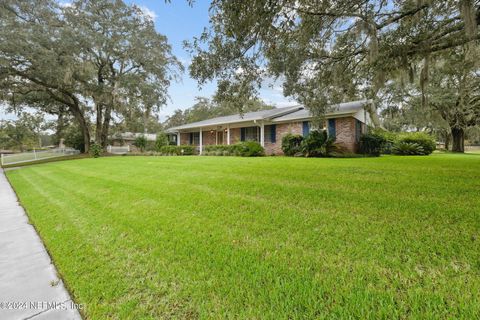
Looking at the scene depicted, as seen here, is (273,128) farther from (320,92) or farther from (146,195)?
(146,195)

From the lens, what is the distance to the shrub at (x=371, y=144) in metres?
12.6

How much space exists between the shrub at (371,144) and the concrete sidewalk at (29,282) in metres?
14.0

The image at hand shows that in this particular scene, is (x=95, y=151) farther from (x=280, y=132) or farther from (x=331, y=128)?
(x=331, y=128)

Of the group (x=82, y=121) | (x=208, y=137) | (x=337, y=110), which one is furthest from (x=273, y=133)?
(x=82, y=121)

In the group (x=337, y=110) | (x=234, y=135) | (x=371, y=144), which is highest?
(x=337, y=110)

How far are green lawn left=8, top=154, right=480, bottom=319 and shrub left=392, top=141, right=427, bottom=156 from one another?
11267 mm

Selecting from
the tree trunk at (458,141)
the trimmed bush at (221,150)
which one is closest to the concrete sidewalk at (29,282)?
the trimmed bush at (221,150)

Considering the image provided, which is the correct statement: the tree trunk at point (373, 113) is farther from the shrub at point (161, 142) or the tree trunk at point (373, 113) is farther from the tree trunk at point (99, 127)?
the tree trunk at point (99, 127)

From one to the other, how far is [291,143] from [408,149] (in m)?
7.38

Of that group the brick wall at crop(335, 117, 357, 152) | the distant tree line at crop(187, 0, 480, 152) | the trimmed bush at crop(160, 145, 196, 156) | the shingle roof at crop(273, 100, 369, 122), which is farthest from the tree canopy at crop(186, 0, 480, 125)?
the trimmed bush at crop(160, 145, 196, 156)

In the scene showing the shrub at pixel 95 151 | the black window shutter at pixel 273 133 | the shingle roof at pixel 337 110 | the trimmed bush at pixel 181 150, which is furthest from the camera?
the shrub at pixel 95 151

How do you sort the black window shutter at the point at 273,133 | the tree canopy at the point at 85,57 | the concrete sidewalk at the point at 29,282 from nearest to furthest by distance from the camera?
the concrete sidewalk at the point at 29,282, the tree canopy at the point at 85,57, the black window shutter at the point at 273,133

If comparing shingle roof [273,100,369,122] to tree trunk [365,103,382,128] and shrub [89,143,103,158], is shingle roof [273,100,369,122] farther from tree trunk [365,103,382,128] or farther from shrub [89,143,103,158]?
shrub [89,143,103,158]

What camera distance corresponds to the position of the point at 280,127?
49.9 ft
